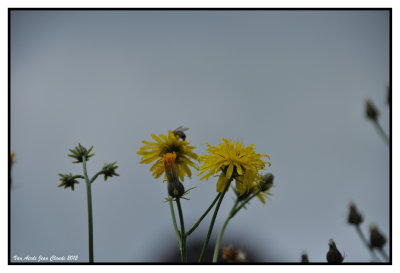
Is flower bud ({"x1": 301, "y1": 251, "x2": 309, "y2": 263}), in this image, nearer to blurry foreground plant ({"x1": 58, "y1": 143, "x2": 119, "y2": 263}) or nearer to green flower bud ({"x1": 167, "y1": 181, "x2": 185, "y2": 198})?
green flower bud ({"x1": 167, "y1": 181, "x2": 185, "y2": 198})

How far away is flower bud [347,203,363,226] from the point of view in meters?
3.57

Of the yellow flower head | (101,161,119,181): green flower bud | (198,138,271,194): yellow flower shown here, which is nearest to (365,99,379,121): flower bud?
(198,138,271,194): yellow flower

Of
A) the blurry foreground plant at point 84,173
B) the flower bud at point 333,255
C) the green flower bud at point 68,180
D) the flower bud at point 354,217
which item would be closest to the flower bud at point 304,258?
the flower bud at point 333,255

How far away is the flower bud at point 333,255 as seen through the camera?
2495 mm

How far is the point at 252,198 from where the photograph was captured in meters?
3.07

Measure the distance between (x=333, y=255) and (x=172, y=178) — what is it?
1.18m

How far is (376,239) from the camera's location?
308cm

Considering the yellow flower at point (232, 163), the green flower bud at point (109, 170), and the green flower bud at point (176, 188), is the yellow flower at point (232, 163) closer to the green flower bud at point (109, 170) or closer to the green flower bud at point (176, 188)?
the green flower bud at point (176, 188)

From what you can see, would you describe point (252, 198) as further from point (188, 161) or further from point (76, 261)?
point (76, 261)

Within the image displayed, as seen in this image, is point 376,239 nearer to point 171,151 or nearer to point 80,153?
point 171,151

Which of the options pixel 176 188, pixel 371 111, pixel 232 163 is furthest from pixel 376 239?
pixel 176 188

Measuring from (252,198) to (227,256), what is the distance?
21.4 inches

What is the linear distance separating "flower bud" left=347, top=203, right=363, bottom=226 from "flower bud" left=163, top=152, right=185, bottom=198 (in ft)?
6.08

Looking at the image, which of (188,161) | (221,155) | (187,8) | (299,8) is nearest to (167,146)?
(188,161)
